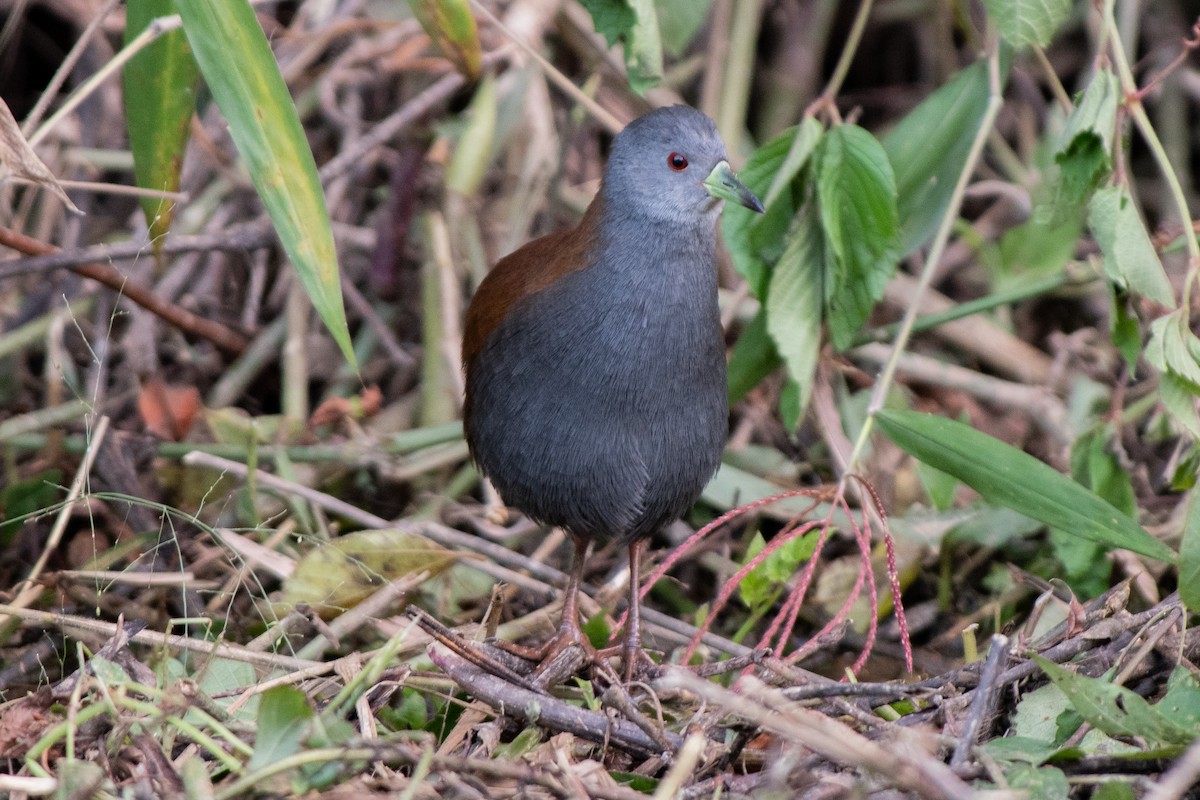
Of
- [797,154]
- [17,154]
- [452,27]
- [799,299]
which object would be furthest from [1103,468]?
[17,154]

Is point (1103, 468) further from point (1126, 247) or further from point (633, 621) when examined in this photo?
point (633, 621)

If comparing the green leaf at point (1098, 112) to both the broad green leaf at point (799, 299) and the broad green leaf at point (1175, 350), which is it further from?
the broad green leaf at point (799, 299)

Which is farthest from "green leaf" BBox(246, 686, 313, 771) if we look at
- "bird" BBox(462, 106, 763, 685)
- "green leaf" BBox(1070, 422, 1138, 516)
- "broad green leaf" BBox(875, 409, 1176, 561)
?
"green leaf" BBox(1070, 422, 1138, 516)

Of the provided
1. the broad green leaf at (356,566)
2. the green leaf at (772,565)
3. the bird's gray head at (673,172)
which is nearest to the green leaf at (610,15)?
the bird's gray head at (673,172)

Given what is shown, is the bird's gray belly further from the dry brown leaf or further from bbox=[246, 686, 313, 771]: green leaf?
bbox=[246, 686, 313, 771]: green leaf

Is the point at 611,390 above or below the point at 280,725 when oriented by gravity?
above

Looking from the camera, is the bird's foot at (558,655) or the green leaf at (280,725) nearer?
the green leaf at (280,725)

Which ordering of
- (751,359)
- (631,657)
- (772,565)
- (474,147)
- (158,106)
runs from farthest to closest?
1. (474,147)
2. (751,359)
3. (631,657)
4. (772,565)
5. (158,106)
